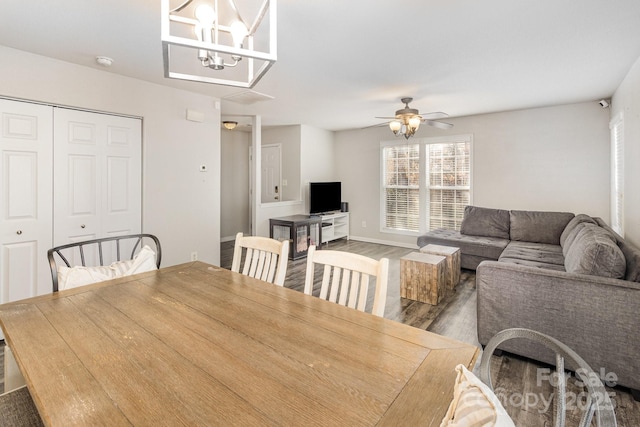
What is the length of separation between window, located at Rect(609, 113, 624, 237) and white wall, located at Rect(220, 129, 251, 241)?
632 centimetres

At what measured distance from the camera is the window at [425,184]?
5617mm

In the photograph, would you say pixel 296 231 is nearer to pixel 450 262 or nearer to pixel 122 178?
pixel 450 262

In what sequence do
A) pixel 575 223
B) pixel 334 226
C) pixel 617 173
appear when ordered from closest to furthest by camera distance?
1. pixel 575 223
2. pixel 617 173
3. pixel 334 226

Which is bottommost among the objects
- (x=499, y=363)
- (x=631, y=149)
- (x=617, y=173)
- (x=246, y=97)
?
(x=499, y=363)

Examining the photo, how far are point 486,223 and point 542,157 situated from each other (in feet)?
4.29

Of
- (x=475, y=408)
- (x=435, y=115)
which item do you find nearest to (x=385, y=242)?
(x=435, y=115)

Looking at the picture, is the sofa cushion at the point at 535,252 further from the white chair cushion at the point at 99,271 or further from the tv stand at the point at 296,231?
the white chair cushion at the point at 99,271

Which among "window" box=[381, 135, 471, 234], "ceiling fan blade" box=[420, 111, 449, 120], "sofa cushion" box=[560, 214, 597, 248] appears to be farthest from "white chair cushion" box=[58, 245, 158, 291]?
"window" box=[381, 135, 471, 234]

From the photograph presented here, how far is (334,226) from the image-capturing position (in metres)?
6.67

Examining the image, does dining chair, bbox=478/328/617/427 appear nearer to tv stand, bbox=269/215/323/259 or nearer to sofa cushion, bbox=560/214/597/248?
sofa cushion, bbox=560/214/597/248

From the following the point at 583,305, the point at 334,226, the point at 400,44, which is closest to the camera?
the point at 583,305

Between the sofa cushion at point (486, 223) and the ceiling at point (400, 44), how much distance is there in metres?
1.73

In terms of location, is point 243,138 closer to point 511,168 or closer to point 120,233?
point 120,233

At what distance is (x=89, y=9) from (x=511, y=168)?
552cm
